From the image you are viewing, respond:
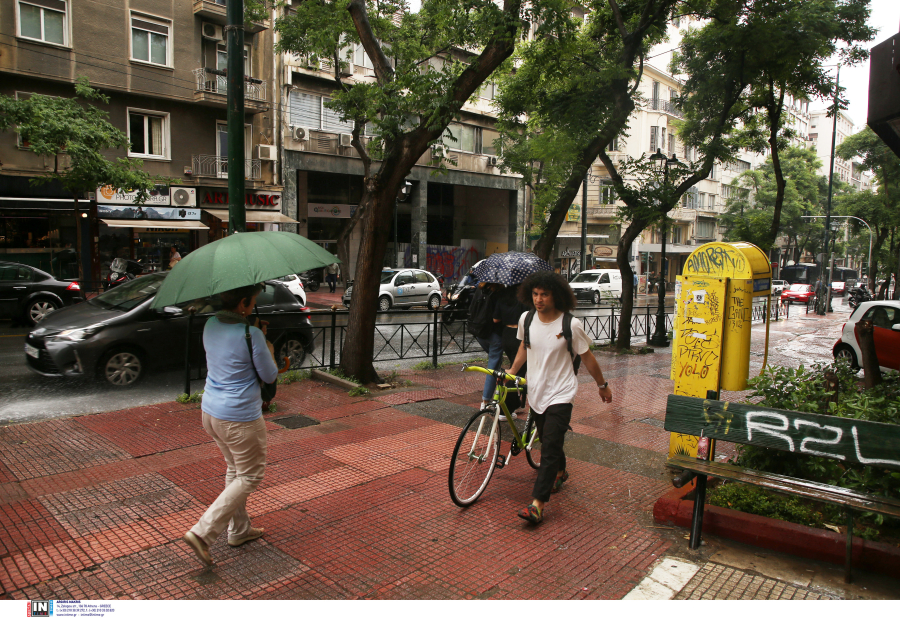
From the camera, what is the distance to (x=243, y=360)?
12.4 feet

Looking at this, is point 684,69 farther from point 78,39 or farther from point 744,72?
point 78,39

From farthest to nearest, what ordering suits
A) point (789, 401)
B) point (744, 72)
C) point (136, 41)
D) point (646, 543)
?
point (136, 41), point (744, 72), point (789, 401), point (646, 543)

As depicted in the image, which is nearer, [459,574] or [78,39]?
[459,574]

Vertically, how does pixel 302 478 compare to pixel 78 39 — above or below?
below

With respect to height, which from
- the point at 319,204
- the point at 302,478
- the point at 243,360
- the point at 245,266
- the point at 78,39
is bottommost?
the point at 302,478

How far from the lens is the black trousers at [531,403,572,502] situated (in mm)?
4406

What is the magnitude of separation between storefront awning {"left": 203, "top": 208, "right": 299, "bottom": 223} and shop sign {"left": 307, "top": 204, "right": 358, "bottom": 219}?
386 centimetres

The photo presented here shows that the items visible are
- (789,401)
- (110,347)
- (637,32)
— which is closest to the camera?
(789,401)

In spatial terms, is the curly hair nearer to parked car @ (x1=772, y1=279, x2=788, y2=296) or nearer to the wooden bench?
the wooden bench

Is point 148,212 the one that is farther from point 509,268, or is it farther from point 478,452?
point 478,452

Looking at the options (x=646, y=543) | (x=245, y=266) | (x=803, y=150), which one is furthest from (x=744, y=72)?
(x=803, y=150)

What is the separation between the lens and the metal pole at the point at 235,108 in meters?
6.83
